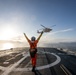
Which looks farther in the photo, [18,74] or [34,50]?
[34,50]

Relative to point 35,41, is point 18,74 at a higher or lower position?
lower

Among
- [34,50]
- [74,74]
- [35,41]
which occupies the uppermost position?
[35,41]

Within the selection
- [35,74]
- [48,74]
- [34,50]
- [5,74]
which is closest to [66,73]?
[48,74]

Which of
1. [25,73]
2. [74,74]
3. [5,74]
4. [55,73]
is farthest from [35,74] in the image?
[74,74]

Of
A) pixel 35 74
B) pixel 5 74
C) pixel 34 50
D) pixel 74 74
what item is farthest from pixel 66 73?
pixel 5 74

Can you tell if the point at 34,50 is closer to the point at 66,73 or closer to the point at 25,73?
the point at 25,73

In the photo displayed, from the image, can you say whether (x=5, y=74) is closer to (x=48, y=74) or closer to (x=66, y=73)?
(x=48, y=74)

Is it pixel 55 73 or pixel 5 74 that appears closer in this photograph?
pixel 5 74

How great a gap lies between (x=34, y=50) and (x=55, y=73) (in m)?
2.59

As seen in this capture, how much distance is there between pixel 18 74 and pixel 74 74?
176 inches

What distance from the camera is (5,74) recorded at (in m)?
8.75

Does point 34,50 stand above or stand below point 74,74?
above

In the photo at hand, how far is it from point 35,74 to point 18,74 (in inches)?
52.6

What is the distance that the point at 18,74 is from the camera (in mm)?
8922
